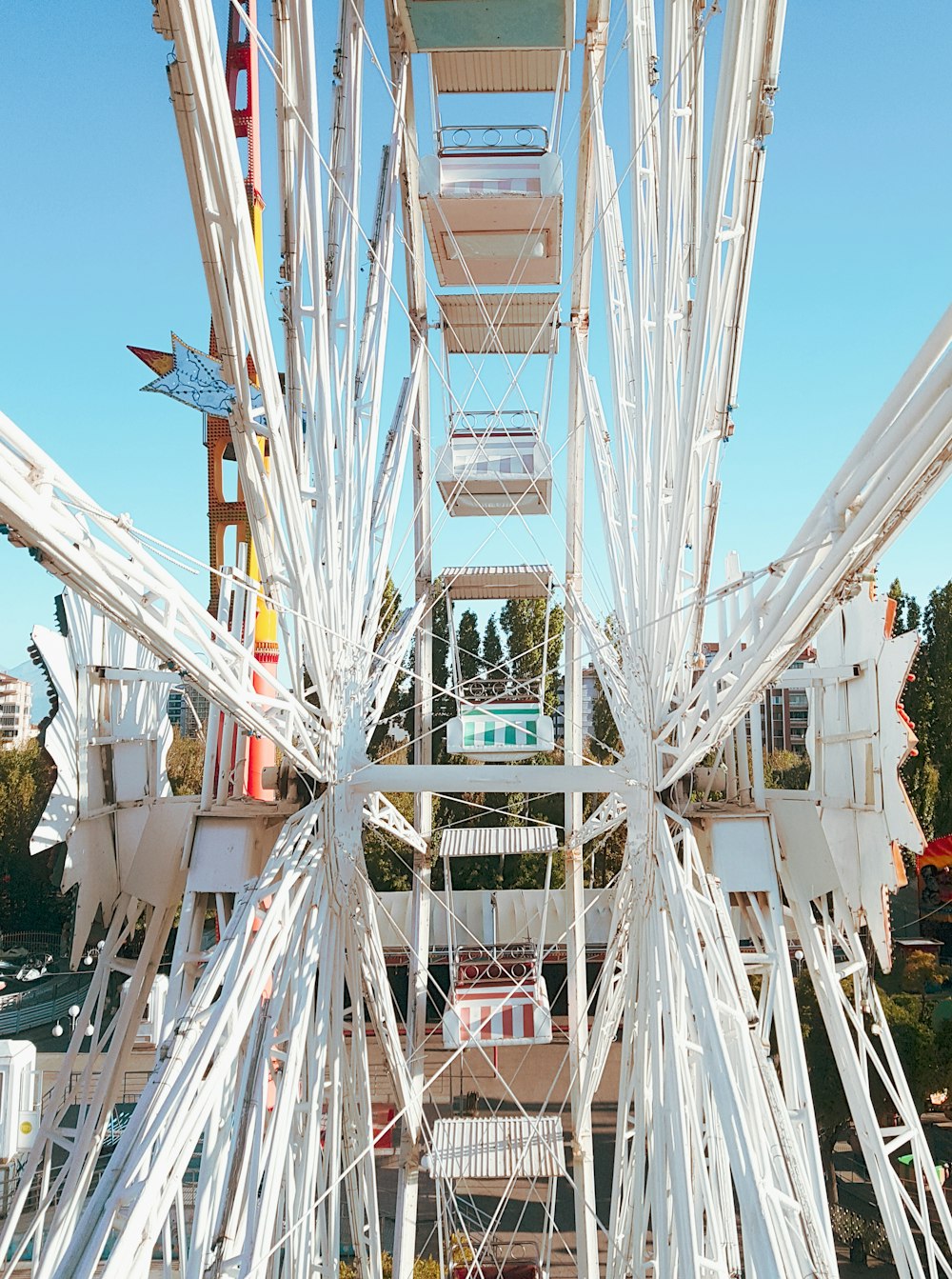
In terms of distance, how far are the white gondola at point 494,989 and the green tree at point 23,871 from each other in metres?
21.5

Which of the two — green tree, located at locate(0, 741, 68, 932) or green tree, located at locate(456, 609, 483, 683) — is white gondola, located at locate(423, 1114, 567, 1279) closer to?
green tree, located at locate(456, 609, 483, 683)

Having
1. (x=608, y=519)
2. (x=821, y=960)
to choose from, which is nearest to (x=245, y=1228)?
(x=821, y=960)

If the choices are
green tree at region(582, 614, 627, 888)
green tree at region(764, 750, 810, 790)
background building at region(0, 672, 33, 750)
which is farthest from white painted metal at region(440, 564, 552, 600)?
background building at region(0, 672, 33, 750)

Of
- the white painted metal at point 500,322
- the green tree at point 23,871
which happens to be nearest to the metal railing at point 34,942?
the green tree at point 23,871

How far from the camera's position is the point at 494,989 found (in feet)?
37.8

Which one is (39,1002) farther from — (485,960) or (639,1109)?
(639,1109)

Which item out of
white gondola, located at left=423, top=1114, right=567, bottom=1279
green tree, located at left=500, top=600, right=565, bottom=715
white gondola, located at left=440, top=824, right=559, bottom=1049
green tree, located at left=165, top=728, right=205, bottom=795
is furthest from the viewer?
green tree, located at left=165, top=728, right=205, bottom=795

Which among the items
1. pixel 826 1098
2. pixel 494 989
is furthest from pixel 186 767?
pixel 494 989

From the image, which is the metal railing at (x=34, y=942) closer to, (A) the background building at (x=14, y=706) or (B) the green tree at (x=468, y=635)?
(B) the green tree at (x=468, y=635)

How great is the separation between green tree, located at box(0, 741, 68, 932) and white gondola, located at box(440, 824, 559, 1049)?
2150cm

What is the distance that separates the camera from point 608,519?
9398mm

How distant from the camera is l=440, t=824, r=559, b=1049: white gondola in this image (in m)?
10.9

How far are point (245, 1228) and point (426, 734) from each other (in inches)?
254

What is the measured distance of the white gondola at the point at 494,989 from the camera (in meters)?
10.9
